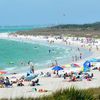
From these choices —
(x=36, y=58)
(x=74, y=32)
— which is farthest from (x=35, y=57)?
(x=74, y=32)

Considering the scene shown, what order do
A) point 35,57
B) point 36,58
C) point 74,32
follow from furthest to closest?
point 74,32 → point 35,57 → point 36,58

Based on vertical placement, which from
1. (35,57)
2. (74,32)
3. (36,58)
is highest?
(36,58)

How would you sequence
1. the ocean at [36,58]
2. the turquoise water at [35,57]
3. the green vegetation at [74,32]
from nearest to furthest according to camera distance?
1. the ocean at [36,58]
2. the turquoise water at [35,57]
3. the green vegetation at [74,32]

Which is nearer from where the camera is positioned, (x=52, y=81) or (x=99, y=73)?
(x=52, y=81)

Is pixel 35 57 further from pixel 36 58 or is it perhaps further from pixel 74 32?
pixel 74 32

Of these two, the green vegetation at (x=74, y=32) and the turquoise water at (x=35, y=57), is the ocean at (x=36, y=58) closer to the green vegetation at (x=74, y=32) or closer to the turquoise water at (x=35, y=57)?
the turquoise water at (x=35, y=57)

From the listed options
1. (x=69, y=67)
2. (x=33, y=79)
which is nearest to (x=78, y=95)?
(x=33, y=79)

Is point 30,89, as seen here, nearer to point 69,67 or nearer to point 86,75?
point 86,75

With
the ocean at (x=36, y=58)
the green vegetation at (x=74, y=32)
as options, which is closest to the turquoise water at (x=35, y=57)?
the ocean at (x=36, y=58)

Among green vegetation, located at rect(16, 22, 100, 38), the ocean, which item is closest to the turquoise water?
the ocean

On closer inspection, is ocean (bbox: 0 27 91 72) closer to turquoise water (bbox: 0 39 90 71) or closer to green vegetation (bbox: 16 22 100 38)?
turquoise water (bbox: 0 39 90 71)

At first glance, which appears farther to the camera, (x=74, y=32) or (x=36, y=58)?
(x=74, y=32)
